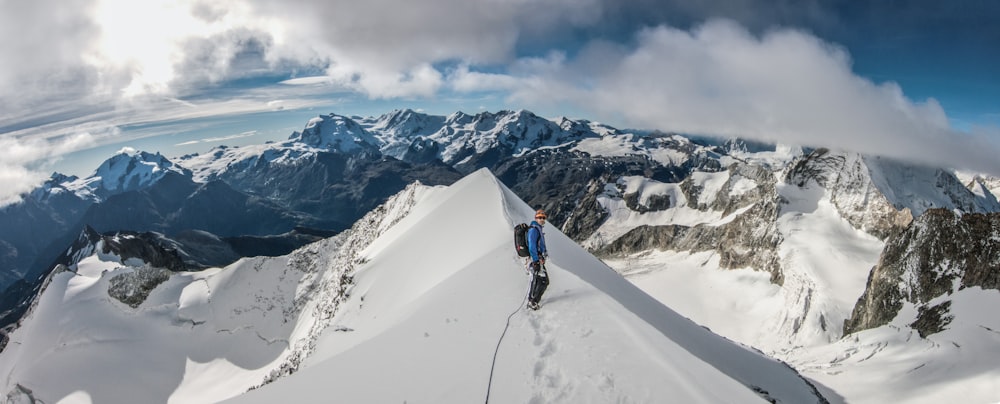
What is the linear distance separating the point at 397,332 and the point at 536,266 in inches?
246

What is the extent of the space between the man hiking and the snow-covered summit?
1.78 ft

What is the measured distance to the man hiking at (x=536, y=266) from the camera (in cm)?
1627

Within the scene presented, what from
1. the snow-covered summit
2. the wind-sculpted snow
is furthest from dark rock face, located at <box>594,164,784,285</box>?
the wind-sculpted snow

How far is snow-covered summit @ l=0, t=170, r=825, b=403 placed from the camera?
12281 millimetres

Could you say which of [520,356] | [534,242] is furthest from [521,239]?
[520,356]

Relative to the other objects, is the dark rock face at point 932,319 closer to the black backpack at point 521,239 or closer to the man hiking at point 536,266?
the man hiking at point 536,266

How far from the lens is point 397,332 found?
1739 cm

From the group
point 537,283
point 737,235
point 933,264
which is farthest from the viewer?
point 737,235

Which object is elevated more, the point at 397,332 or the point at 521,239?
the point at 521,239

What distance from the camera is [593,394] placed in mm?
10984

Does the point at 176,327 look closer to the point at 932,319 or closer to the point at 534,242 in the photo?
the point at 534,242

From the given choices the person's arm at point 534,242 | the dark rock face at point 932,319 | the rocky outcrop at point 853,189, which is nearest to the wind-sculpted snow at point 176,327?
the person's arm at point 534,242

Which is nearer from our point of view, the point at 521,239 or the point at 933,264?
the point at 521,239

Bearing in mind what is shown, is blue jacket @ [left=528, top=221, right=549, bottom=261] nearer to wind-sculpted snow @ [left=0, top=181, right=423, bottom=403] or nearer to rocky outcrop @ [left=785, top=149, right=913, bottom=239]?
wind-sculpted snow @ [left=0, top=181, right=423, bottom=403]
